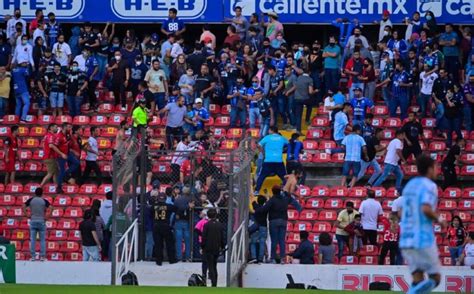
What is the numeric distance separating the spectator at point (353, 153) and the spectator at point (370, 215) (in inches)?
76.7

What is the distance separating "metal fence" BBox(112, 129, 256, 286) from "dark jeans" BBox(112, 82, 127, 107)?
4998 millimetres

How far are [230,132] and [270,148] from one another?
198 cm

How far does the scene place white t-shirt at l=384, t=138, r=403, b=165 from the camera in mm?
28938

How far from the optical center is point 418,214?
1358cm

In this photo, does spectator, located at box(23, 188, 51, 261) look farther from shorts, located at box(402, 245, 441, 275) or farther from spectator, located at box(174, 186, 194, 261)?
shorts, located at box(402, 245, 441, 275)

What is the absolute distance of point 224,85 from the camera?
31578mm

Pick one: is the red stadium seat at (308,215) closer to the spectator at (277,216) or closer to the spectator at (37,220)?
the spectator at (277,216)

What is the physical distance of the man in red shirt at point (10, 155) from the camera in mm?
30641

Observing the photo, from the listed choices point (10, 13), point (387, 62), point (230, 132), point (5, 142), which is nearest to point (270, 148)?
point (230, 132)

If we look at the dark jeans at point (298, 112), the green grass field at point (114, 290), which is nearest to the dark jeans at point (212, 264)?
the green grass field at point (114, 290)

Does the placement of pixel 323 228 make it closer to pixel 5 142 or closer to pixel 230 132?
pixel 230 132

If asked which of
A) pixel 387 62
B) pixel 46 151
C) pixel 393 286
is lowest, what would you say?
pixel 393 286

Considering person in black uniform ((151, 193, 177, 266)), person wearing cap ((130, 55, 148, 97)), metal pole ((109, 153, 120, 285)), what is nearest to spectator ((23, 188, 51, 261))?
person in black uniform ((151, 193, 177, 266))

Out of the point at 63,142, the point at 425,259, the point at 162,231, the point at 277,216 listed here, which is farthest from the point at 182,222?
the point at 425,259
